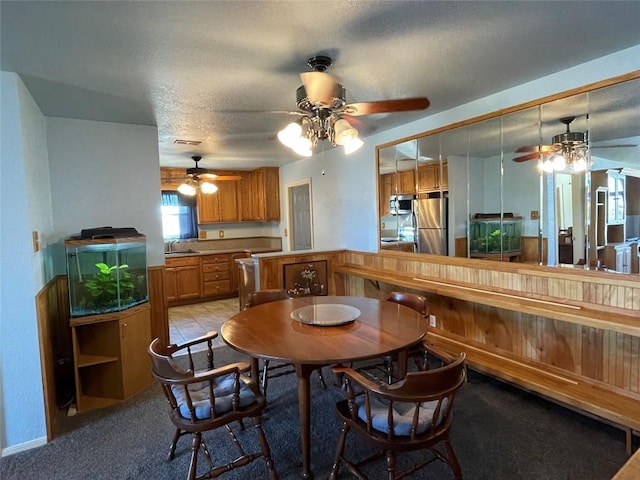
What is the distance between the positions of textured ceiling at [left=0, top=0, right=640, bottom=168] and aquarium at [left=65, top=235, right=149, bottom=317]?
1087mm

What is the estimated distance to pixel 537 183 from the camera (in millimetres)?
2740

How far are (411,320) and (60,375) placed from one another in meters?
2.95

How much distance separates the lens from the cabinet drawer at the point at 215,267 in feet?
20.3

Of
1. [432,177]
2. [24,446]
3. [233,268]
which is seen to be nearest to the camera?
[24,446]

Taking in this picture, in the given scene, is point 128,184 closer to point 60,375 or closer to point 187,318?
point 60,375

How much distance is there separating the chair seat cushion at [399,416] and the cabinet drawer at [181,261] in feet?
15.9

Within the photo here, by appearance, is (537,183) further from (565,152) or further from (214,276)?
(214,276)

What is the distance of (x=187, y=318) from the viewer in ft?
17.3

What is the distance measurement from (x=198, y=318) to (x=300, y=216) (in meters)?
2.32

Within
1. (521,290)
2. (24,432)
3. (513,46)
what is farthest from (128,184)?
(521,290)

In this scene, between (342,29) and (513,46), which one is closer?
(342,29)

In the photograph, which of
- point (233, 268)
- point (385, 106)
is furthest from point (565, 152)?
point (233, 268)

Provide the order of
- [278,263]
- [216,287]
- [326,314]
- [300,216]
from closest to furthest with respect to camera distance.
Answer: [326,314]
[278,263]
[300,216]
[216,287]

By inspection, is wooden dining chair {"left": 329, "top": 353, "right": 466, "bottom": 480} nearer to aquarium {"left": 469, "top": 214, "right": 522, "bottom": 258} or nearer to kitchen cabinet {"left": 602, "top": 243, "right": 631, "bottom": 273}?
kitchen cabinet {"left": 602, "top": 243, "right": 631, "bottom": 273}
